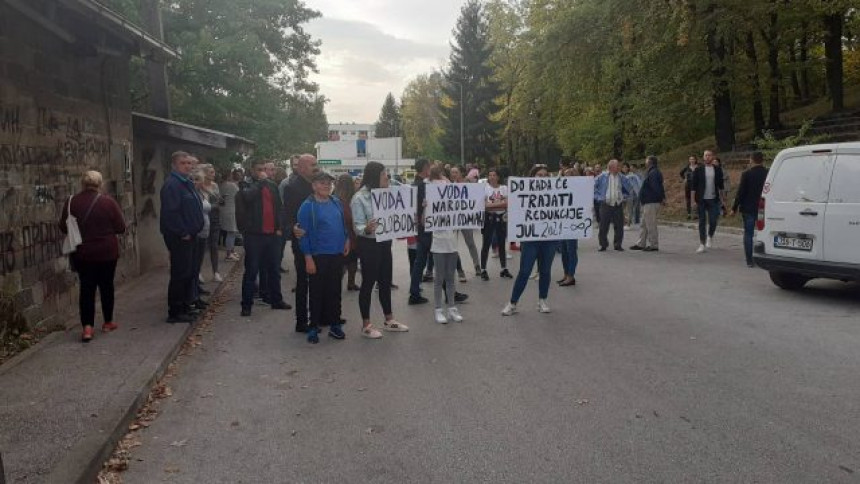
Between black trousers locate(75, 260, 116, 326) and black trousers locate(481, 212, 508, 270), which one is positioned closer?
black trousers locate(75, 260, 116, 326)

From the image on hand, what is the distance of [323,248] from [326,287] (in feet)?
1.50

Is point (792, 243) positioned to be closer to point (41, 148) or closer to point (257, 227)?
point (257, 227)

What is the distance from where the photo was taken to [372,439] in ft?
15.3

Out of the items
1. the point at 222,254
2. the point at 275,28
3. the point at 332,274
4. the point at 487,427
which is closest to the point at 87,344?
the point at 332,274

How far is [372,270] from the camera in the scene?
Answer: 7.64 metres

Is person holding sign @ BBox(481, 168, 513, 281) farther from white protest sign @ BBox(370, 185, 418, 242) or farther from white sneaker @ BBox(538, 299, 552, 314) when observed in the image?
white protest sign @ BBox(370, 185, 418, 242)

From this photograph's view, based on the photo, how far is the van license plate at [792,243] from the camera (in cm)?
896

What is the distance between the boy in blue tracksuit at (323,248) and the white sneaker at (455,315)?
1.41 m

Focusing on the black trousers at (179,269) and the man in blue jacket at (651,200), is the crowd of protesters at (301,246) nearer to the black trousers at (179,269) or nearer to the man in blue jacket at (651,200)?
the black trousers at (179,269)

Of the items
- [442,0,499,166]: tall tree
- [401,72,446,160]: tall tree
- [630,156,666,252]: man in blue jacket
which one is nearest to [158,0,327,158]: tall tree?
[630,156,666,252]: man in blue jacket

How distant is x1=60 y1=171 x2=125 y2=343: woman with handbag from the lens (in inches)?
279

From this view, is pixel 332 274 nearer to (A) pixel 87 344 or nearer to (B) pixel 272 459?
(A) pixel 87 344

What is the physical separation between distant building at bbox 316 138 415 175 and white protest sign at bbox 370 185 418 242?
59649 mm

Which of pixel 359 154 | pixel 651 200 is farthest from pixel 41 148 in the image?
pixel 359 154
